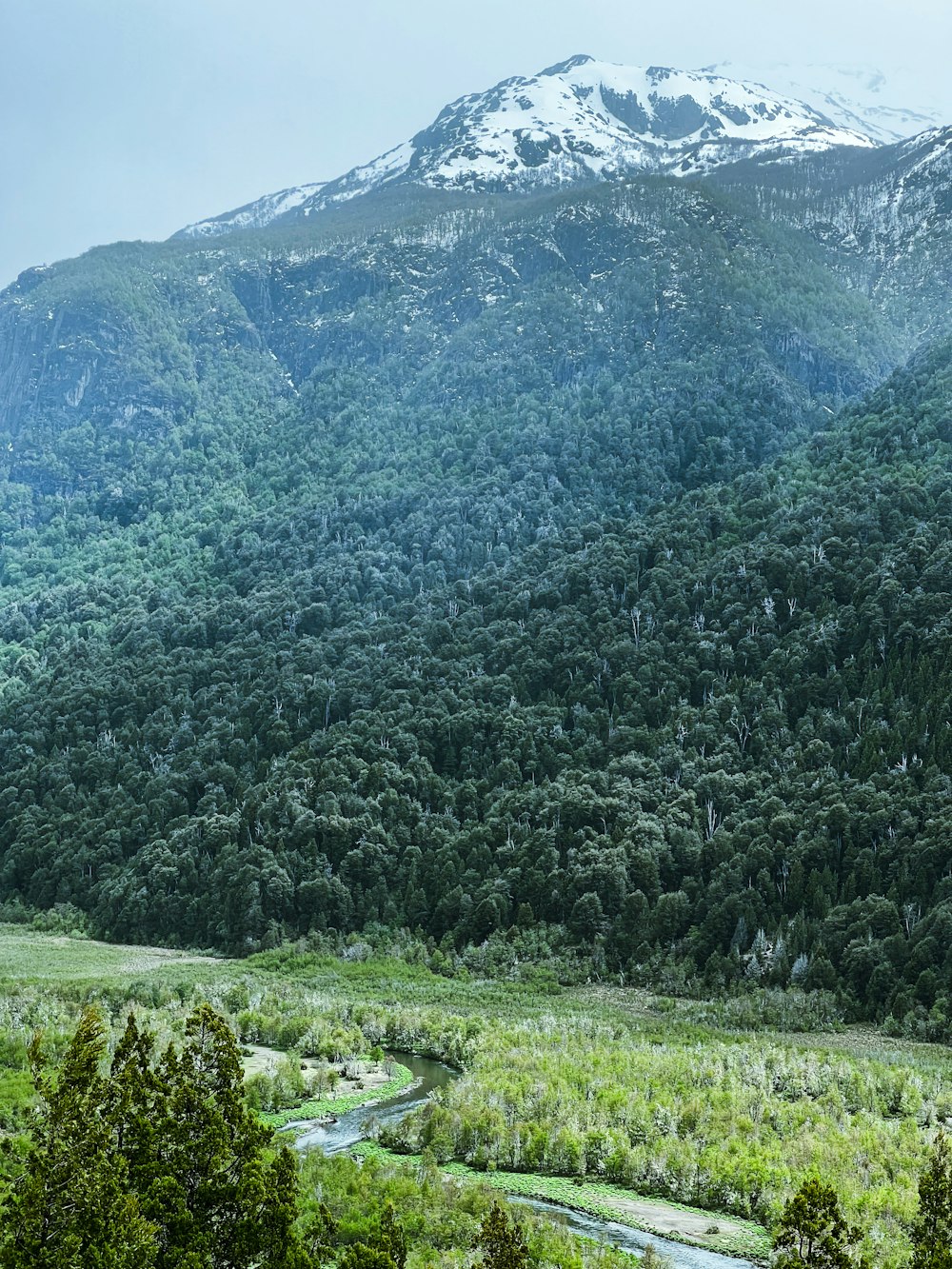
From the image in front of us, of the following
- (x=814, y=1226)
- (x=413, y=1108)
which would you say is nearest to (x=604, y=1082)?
(x=413, y=1108)

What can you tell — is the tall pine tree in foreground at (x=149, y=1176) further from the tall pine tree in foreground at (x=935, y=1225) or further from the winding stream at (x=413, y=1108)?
the winding stream at (x=413, y=1108)

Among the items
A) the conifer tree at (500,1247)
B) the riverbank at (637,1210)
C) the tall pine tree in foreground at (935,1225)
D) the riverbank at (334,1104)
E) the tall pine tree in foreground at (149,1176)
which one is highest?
the tall pine tree in foreground at (149,1176)

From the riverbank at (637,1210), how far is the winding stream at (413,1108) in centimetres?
40

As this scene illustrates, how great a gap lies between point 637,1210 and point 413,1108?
64.1 feet

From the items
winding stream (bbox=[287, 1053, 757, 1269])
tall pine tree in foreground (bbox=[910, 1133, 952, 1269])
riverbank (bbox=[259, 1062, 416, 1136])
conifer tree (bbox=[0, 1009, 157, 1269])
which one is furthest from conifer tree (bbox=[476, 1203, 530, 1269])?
riverbank (bbox=[259, 1062, 416, 1136])

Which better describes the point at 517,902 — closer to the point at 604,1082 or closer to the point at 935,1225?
the point at 604,1082

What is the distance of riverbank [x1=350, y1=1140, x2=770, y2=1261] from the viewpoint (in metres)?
52.0

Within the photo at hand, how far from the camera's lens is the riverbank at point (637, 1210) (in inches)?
2047

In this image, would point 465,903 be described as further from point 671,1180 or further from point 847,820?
point 671,1180

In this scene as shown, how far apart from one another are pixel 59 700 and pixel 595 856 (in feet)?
298

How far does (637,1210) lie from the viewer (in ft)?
182

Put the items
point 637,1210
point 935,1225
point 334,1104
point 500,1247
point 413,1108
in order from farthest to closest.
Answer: point 334,1104 < point 413,1108 < point 637,1210 < point 935,1225 < point 500,1247

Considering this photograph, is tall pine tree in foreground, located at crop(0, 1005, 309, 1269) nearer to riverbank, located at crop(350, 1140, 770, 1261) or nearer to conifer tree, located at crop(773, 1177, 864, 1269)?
conifer tree, located at crop(773, 1177, 864, 1269)

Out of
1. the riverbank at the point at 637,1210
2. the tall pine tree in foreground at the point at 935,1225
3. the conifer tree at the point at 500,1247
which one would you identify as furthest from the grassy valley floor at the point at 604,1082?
the conifer tree at the point at 500,1247
